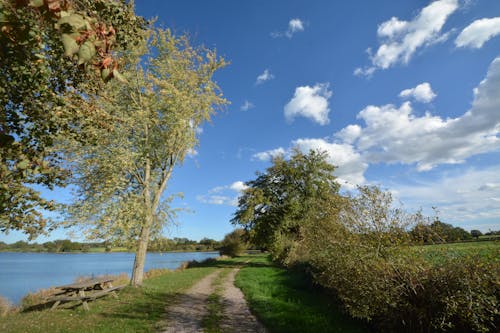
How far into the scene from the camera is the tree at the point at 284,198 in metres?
28.3

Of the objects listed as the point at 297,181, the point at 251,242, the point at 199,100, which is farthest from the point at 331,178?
the point at 199,100

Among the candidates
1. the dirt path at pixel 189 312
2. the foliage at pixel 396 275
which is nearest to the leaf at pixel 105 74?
the foliage at pixel 396 275

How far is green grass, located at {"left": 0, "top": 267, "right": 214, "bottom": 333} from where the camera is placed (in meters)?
8.38

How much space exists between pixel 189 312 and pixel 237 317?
79.2 inches

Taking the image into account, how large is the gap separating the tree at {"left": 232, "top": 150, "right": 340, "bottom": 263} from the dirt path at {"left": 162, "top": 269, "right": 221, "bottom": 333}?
14.1 m

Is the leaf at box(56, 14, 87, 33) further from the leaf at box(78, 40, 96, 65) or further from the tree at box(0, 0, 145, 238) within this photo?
the tree at box(0, 0, 145, 238)

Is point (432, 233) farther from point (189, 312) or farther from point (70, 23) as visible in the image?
point (189, 312)

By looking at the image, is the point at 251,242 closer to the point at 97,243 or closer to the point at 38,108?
the point at 97,243

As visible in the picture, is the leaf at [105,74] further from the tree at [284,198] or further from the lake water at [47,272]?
the tree at [284,198]

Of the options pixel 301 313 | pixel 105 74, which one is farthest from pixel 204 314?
pixel 105 74

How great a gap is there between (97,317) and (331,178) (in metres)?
25.4

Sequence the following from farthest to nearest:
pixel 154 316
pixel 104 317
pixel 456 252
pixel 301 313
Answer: pixel 301 313
pixel 154 316
pixel 104 317
pixel 456 252

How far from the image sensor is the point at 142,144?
1546 cm

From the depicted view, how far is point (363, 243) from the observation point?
290 inches
